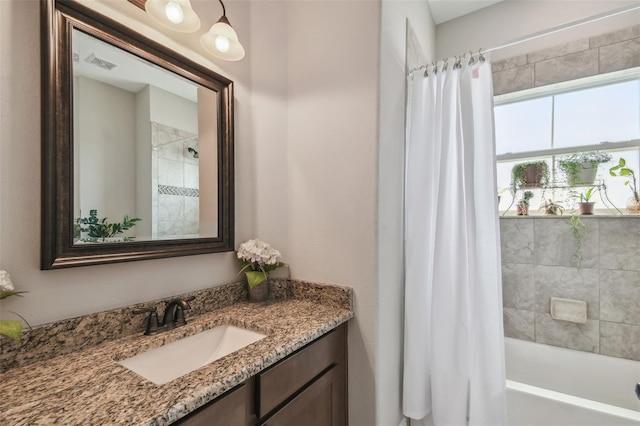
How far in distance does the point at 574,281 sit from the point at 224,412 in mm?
→ 2369

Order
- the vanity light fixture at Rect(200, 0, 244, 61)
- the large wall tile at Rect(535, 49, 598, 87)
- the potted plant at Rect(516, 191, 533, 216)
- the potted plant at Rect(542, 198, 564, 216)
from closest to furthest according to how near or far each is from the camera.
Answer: the vanity light fixture at Rect(200, 0, 244, 61), the large wall tile at Rect(535, 49, 598, 87), the potted plant at Rect(542, 198, 564, 216), the potted plant at Rect(516, 191, 533, 216)

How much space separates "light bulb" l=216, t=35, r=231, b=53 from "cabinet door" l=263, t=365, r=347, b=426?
1418mm

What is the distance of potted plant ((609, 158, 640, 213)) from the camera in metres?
1.81

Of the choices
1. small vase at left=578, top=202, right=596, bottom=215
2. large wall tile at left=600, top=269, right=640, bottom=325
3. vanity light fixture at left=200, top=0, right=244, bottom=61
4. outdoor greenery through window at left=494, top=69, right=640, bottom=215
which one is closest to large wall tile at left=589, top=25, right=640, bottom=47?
outdoor greenery through window at left=494, top=69, right=640, bottom=215

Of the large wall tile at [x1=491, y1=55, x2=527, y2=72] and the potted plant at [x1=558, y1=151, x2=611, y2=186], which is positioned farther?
Answer: the large wall tile at [x1=491, y1=55, x2=527, y2=72]

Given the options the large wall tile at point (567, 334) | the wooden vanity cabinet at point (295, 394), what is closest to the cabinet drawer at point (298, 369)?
the wooden vanity cabinet at point (295, 394)

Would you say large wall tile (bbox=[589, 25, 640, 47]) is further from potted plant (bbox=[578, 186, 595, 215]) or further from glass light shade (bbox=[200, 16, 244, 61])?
glass light shade (bbox=[200, 16, 244, 61])

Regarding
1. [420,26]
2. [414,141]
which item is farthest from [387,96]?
[420,26]

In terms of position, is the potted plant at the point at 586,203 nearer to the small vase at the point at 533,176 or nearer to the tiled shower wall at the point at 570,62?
the small vase at the point at 533,176

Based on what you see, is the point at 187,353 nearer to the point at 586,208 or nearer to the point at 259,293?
the point at 259,293

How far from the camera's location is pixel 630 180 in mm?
1862

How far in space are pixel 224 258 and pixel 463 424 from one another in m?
1.44

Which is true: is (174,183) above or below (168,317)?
above

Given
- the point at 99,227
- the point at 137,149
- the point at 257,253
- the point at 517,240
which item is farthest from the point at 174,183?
the point at 517,240
